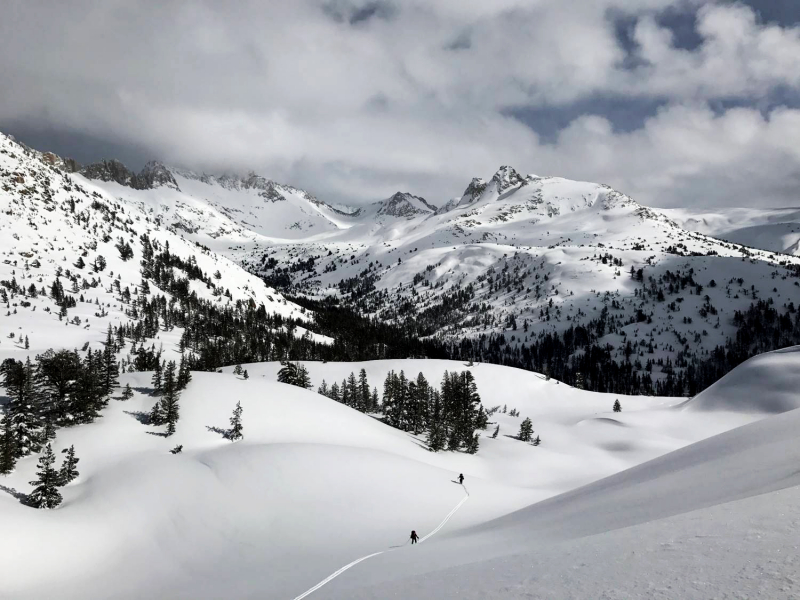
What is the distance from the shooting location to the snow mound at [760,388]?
96.0 metres

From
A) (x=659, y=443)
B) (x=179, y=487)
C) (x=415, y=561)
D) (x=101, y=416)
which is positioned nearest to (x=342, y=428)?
(x=179, y=487)

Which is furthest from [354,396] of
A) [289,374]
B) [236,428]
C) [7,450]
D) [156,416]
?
[7,450]

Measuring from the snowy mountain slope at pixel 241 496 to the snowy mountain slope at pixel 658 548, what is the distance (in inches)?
519

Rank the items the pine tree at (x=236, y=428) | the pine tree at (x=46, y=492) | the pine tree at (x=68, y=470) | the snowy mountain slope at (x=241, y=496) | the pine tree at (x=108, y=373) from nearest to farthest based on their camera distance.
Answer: the snowy mountain slope at (x=241, y=496)
the pine tree at (x=46, y=492)
the pine tree at (x=68, y=470)
the pine tree at (x=236, y=428)
the pine tree at (x=108, y=373)

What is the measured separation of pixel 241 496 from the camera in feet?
144

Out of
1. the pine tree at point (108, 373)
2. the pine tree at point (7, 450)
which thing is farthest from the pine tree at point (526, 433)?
the pine tree at point (7, 450)

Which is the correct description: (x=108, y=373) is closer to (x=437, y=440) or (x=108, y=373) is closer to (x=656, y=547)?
(x=437, y=440)

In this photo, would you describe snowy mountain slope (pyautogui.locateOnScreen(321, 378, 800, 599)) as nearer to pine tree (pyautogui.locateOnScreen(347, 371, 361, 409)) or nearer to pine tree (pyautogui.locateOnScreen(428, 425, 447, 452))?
pine tree (pyautogui.locateOnScreen(428, 425, 447, 452))

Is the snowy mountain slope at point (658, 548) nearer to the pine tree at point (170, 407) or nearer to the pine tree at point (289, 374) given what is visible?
the pine tree at point (170, 407)

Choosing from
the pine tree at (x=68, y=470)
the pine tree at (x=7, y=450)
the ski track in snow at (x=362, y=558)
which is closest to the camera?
the ski track in snow at (x=362, y=558)

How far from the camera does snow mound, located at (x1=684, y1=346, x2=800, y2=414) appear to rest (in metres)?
96.0

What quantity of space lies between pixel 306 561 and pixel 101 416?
46071mm

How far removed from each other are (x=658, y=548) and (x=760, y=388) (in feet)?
410

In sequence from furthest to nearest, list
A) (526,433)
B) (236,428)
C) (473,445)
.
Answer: (526,433)
(473,445)
(236,428)
